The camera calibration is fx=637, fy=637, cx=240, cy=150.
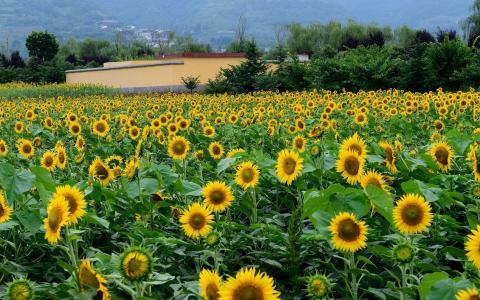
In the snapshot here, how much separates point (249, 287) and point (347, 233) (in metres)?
0.60

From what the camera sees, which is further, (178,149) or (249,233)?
(178,149)

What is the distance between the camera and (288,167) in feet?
9.25

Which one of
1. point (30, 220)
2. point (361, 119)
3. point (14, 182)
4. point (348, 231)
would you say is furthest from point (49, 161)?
point (361, 119)

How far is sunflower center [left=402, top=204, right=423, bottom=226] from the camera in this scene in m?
2.02

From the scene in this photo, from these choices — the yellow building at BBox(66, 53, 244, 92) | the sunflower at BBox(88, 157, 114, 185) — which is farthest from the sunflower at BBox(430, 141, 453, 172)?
the yellow building at BBox(66, 53, 244, 92)

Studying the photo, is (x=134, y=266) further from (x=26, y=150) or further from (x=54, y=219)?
(x=26, y=150)

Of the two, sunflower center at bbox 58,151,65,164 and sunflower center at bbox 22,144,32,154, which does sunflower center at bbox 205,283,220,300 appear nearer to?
sunflower center at bbox 58,151,65,164

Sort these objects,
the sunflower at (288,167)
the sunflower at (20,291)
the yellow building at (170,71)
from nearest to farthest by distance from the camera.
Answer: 1. the sunflower at (20,291)
2. the sunflower at (288,167)
3. the yellow building at (170,71)

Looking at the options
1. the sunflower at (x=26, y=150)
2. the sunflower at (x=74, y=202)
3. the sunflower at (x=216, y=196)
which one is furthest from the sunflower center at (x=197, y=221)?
the sunflower at (x=26, y=150)

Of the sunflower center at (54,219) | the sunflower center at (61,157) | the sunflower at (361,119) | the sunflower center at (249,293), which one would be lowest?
the sunflower at (361,119)

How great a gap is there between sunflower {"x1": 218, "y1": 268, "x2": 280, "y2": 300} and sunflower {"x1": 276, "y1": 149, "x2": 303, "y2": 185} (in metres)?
1.45

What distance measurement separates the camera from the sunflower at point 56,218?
1.77m

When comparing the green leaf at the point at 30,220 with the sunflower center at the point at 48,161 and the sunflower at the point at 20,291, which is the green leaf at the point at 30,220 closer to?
the sunflower at the point at 20,291

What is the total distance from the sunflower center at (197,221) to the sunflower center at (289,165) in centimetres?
70
